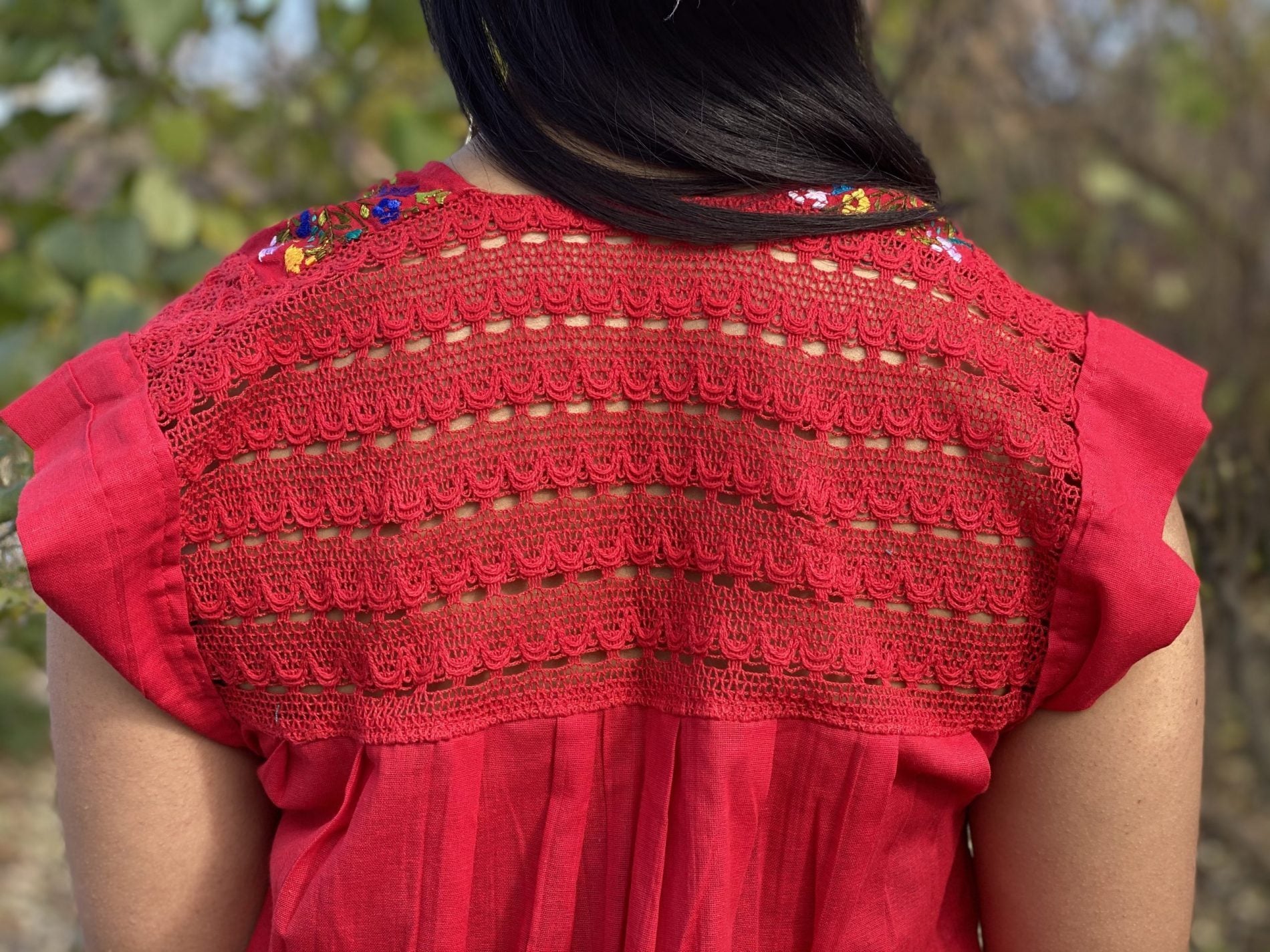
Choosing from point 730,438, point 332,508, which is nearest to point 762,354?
point 730,438

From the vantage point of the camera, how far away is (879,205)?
0.93 metres

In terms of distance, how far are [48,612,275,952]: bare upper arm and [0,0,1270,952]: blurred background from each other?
0.90 feet

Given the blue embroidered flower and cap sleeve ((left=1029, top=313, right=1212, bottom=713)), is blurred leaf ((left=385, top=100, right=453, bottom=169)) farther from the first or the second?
cap sleeve ((left=1029, top=313, right=1212, bottom=713))

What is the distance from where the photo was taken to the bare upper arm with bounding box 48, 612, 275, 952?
3.32ft

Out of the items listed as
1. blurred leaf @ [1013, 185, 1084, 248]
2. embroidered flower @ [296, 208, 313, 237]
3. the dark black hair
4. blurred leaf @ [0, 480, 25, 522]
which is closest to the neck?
the dark black hair

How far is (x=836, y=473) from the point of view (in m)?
0.89

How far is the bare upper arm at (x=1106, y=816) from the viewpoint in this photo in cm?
99

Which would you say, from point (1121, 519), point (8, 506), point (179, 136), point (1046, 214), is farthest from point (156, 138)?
point (1046, 214)

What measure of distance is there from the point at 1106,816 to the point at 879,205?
1.81 feet

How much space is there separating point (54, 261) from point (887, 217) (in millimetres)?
1549

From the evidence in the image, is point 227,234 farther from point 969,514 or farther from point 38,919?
point 38,919

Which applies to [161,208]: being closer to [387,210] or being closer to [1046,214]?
[387,210]

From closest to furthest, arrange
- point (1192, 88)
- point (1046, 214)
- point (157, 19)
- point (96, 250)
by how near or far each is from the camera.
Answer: point (157, 19), point (96, 250), point (1192, 88), point (1046, 214)

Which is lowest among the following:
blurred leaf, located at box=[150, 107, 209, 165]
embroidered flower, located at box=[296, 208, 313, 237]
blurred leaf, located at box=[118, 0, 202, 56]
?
embroidered flower, located at box=[296, 208, 313, 237]
